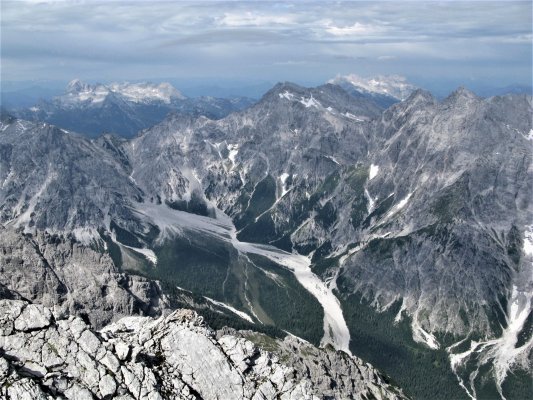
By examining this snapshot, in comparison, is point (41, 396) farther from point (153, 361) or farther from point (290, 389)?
point (290, 389)

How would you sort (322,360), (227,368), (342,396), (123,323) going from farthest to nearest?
(322,360) < (342,396) < (123,323) < (227,368)

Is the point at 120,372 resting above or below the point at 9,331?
below

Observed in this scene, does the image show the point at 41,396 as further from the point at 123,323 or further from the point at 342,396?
the point at 342,396

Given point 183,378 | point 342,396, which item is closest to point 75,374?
point 183,378

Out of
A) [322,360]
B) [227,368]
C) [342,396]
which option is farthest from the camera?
[322,360]

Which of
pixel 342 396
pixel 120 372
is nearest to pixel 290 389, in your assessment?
pixel 120 372

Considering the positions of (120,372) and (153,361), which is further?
(153,361)

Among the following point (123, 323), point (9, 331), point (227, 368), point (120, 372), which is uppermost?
point (9, 331)
